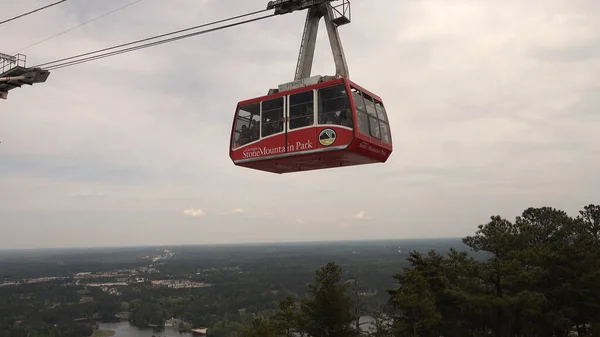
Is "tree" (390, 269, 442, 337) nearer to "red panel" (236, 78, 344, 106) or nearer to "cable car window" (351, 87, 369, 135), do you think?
"cable car window" (351, 87, 369, 135)

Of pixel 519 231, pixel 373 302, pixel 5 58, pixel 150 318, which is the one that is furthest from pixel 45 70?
pixel 150 318

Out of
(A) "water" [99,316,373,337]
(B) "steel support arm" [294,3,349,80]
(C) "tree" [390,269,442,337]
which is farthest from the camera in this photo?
(A) "water" [99,316,373,337]

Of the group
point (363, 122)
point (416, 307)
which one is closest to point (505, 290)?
point (416, 307)

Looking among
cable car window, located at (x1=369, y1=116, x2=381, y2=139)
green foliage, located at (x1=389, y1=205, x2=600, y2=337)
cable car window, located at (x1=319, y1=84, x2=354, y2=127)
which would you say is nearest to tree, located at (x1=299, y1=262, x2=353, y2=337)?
green foliage, located at (x1=389, y1=205, x2=600, y2=337)

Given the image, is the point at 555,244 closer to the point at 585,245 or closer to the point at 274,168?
the point at 585,245

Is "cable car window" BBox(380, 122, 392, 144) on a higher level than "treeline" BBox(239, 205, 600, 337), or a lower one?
higher

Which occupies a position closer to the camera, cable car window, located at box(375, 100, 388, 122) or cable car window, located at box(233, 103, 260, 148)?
cable car window, located at box(375, 100, 388, 122)
